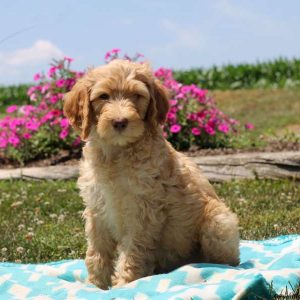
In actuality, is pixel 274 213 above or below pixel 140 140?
below

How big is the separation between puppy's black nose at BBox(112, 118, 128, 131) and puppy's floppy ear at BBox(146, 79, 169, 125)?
13.7 inches

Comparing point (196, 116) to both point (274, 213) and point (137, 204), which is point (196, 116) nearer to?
point (274, 213)

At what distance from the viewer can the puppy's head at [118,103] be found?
437cm

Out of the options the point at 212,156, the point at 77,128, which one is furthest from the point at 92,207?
the point at 212,156

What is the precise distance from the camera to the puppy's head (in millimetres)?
4367

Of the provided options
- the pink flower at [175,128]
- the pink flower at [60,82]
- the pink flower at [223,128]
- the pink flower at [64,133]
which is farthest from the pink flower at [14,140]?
the pink flower at [223,128]

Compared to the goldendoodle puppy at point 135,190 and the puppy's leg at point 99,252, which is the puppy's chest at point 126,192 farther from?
the puppy's leg at point 99,252

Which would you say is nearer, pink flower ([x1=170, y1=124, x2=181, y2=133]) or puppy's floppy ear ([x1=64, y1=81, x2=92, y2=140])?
puppy's floppy ear ([x1=64, y1=81, x2=92, y2=140])

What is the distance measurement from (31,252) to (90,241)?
137 cm

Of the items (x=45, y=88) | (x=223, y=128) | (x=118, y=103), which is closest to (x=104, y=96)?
(x=118, y=103)

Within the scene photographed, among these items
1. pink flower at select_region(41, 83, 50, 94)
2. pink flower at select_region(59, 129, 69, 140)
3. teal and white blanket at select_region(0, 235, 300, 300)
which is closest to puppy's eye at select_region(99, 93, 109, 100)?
teal and white blanket at select_region(0, 235, 300, 300)

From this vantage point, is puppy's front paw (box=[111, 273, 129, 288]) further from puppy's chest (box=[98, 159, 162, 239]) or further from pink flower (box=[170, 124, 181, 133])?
pink flower (box=[170, 124, 181, 133])

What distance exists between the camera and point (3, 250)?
6.01 m

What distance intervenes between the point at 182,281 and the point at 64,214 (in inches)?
136
